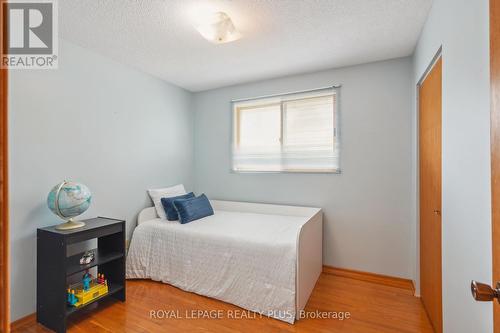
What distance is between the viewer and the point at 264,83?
3.36 m

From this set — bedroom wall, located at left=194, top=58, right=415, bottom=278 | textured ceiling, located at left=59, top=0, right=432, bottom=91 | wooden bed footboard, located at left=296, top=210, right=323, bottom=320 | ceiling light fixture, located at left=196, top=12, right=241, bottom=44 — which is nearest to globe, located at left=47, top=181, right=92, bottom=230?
textured ceiling, located at left=59, top=0, right=432, bottom=91

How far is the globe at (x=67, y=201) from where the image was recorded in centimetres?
192

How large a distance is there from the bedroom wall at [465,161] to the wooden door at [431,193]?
233 mm

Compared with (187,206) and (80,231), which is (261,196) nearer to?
(187,206)

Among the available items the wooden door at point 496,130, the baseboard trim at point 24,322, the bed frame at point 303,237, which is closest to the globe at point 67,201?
the baseboard trim at point 24,322

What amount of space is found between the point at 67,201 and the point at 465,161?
265cm

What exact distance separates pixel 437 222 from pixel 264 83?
2526 mm

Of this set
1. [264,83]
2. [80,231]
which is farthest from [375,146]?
[80,231]

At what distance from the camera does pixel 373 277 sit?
2.70 m

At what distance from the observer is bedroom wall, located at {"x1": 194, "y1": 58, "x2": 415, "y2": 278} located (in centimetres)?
261

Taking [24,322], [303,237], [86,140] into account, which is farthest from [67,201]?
[303,237]

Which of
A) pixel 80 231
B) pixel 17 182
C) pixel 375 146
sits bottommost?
pixel 80 231

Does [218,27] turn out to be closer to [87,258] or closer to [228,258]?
[228,258]

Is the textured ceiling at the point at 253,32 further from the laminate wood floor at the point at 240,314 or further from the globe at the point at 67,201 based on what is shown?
the laminate wood floor at the point at 240,314
